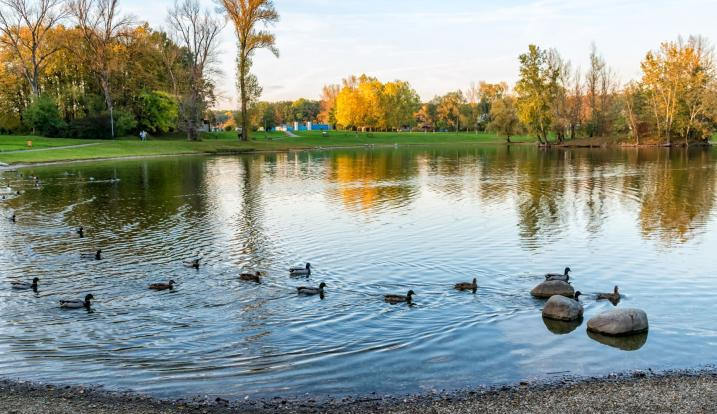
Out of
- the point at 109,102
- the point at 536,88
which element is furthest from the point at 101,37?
the point at 536,88

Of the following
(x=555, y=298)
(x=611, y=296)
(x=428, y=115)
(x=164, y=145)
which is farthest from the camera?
(x=428, y=115)

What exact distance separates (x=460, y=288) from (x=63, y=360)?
10.8m

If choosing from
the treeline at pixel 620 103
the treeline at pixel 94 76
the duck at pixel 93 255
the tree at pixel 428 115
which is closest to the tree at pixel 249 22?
the treeline at pixel 94 76

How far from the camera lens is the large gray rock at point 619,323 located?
46.4ft

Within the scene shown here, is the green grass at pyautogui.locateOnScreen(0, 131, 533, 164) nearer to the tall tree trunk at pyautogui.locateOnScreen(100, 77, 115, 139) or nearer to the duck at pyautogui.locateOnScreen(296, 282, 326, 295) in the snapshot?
the tall tree trunk at pyautogui.locateOnScreen(100, 77, 115, 139)

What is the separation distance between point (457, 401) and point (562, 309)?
592 cm

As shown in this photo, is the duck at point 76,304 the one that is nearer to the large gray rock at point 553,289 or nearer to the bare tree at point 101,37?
the large gray rock at point 553,289

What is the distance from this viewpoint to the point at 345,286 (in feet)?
61.6

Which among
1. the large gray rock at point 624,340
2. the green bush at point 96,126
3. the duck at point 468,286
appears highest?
the green bush at point 96,126

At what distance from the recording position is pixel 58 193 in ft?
134

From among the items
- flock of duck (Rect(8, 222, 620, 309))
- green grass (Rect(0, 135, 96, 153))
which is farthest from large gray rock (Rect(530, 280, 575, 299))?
green grass (Rect(0, 135, 96, 153))

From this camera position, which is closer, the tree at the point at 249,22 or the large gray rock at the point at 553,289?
the large gray rock at the point at 553,289

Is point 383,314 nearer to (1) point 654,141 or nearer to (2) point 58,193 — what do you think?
(2) point 58,193

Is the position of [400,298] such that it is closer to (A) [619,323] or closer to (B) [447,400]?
(A) [619,323]
